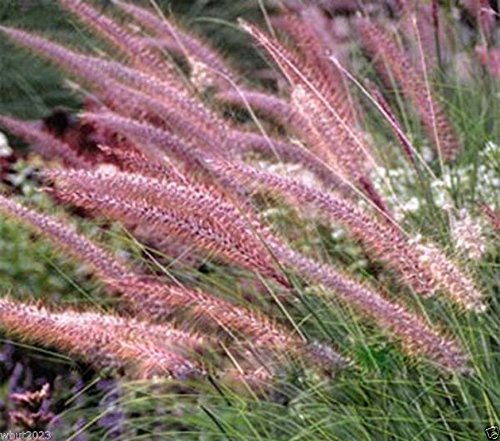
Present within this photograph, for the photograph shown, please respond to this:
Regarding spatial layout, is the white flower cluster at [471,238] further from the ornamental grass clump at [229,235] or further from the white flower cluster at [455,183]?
the white flower cluster at [455,183]

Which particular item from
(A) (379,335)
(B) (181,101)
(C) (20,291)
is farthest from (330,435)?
(C) (20,291)

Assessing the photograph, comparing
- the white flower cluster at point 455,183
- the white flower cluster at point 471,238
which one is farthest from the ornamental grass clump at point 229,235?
the white flower cluster at point 455,183

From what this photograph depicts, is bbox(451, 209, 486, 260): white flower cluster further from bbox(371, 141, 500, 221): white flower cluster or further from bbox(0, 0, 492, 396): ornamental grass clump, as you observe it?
bbox(371, 141, 500, 221): white flower cluster

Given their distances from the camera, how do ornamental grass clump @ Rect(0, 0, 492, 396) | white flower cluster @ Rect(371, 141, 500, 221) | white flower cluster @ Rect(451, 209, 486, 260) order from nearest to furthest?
ornamental grass clump @ Rect(0, 0, 492, 396) < white flower cluster @ Rect(451, 209, 486, 260) < white flower cluster @ Rect(371, 141, 500, 221)

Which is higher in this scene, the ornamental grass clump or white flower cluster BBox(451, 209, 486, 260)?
white flower cluster BBox(451, 209, 486, 260)

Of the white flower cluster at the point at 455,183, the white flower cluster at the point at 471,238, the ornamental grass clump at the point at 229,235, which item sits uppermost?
the white flower cluster at the point at 471,238

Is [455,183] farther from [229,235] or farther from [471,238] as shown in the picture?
[229,235]

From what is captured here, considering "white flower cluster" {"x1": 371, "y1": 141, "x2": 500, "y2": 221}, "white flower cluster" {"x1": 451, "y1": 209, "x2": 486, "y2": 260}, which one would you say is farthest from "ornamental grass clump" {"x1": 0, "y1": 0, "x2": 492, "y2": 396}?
"white flower cluster" {"x1": 371, "y1": 141, "x2": 500, "y2": 221}

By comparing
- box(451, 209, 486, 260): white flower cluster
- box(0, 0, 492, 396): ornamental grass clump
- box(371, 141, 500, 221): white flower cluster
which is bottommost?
box(371, 141, 500, 221): white flower cluster

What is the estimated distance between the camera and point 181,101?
141 inches

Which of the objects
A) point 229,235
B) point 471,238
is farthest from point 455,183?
point 229,235

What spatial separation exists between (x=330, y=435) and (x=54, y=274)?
190 centimetres

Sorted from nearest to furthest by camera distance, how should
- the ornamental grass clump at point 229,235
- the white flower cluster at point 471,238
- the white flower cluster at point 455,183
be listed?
1. the ornamental grass clump at point 229,235
2. the white flower cluster at point 471,238
3. the white flower cluster at point 455,183

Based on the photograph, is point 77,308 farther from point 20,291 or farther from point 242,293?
point 242,293
